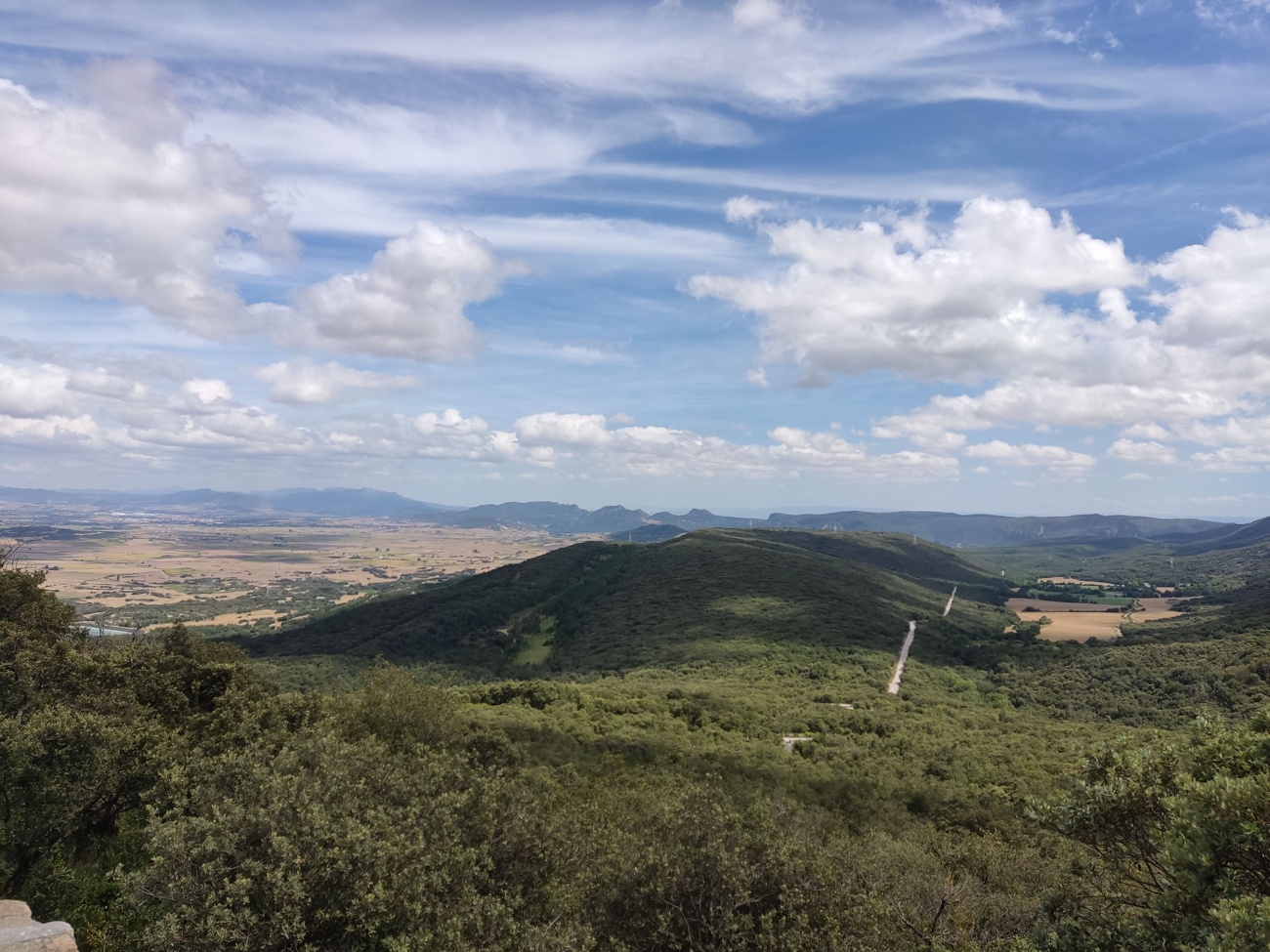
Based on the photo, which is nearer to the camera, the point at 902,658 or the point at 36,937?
the point at 36,937

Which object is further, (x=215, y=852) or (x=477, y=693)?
(x=477, y=693)

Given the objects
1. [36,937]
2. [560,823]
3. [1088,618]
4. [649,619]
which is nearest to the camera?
[36,937]

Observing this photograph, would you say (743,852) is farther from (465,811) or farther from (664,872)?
(465,811)

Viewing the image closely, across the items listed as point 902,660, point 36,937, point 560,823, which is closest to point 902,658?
point 902,660

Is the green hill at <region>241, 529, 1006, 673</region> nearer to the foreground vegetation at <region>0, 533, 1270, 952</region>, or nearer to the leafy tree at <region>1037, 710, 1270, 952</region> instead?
the foreground vegetation at <region>0, 533, 1270, 952</region>

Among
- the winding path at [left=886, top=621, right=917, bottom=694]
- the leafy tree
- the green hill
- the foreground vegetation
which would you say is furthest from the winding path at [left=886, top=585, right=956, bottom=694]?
the leafy tree

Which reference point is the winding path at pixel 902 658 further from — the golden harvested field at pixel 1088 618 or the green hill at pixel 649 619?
the golden harvested field at pixel 1088 618

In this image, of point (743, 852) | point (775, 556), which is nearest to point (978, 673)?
point (775, 556)

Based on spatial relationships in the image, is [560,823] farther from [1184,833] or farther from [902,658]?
[902,658]

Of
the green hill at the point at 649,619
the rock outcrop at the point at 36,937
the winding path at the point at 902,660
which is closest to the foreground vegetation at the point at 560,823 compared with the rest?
the rock outcrop at the point at 36,937
